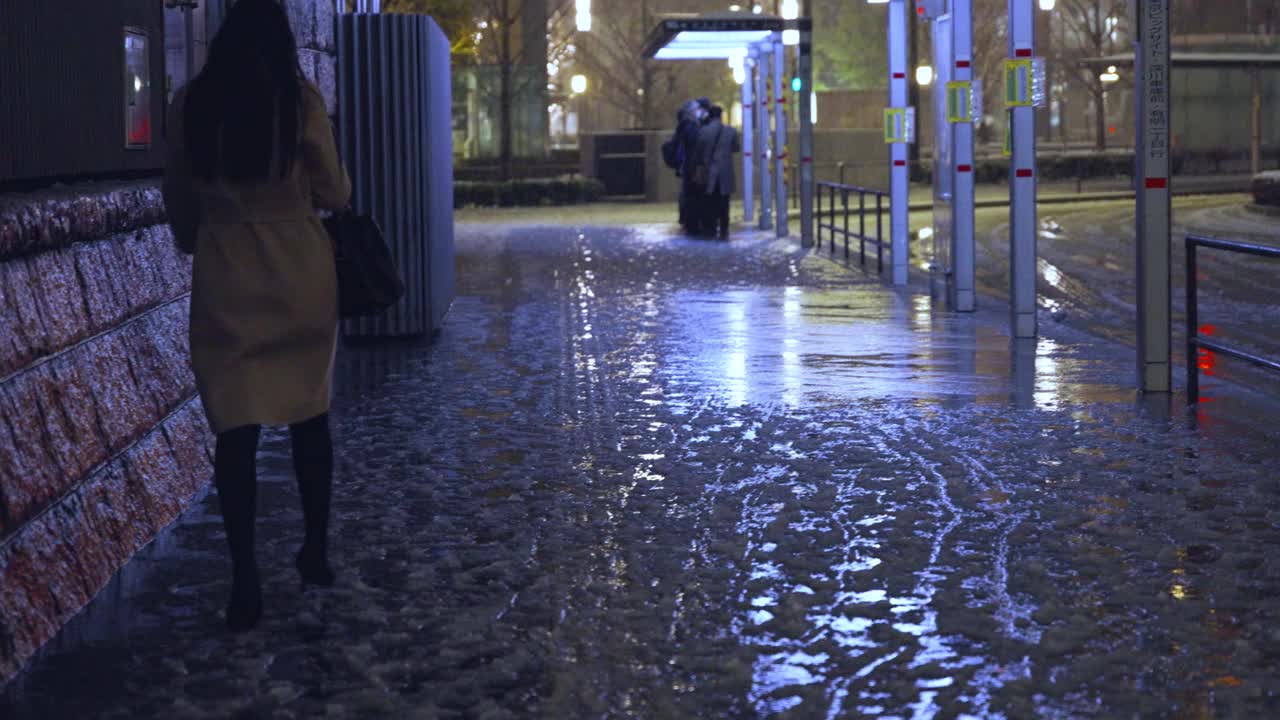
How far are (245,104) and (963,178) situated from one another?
9872 millimetres

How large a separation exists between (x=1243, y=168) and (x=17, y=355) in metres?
46.6

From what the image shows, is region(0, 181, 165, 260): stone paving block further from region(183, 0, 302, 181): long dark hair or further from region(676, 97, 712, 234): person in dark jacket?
region(676, 97, 712, 234): person in dark jacket

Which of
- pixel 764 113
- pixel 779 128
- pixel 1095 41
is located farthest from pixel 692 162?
pixel 1095 41

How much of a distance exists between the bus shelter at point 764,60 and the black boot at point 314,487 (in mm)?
17425

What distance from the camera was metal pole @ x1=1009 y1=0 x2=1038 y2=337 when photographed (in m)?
12.2

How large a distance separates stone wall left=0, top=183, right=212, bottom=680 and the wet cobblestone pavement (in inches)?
6.3

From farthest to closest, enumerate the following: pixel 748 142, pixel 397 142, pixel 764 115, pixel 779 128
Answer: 1. pixel 748 142
2. pixel 764 115
3. pixel 779 128
4. pixel 397 142

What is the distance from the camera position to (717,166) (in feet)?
87.6

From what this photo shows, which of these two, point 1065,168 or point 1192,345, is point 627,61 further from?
point 1192,345

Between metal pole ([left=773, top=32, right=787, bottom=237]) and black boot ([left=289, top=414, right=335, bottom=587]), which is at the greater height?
metal pole ([left=773, top=32, right=787, bottom=237])

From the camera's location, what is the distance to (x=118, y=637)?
5438 millimetres

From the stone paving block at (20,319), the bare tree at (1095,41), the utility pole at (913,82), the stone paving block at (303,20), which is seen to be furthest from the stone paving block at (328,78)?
the bare tree at (1095,41)

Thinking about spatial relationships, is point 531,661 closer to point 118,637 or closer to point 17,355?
point 118,637

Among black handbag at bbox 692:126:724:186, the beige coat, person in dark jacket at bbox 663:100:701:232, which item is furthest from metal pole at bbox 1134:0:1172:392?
person in dark jacket at bbox 663:100:701:232
